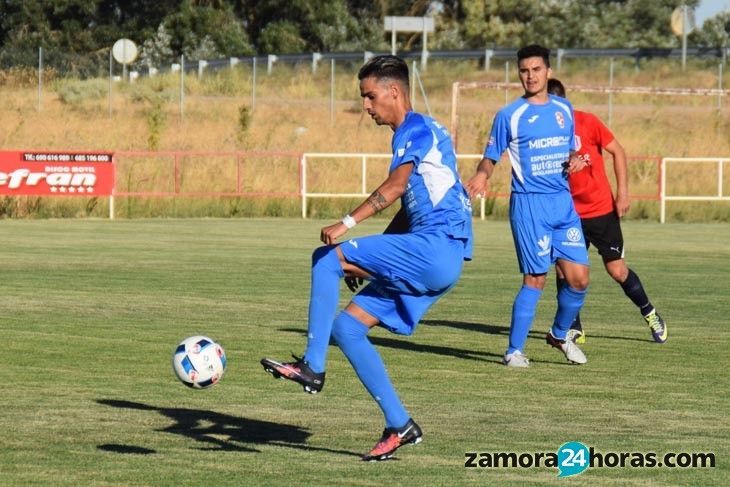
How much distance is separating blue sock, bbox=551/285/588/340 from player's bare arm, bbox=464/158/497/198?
4.48 ft

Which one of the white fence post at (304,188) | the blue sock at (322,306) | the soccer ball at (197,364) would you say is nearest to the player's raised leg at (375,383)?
the blue sock at (322,306)

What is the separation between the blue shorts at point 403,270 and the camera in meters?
7.73

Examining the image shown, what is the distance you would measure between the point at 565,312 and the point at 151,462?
534cm

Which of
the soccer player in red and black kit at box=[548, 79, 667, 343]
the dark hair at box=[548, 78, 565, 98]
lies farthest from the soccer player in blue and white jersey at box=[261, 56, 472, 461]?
the soccer player in red and black kit at box=[548, 79, 667, 343]

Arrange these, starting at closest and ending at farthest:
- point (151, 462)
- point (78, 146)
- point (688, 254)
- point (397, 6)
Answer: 1. point (151, 462)
2. point (688, 254)
3. point (78, 146)
4. point (397, 6)

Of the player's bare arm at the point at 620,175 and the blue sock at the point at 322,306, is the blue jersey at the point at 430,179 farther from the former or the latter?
the player's bare arm at the point at 620,175

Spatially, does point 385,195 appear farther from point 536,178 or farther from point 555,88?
point 555,88

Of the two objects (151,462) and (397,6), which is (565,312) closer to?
(151,462)

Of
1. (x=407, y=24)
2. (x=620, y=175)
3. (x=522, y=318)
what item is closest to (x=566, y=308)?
(x=522, y=318)

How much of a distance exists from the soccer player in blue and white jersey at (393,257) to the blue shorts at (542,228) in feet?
11.9

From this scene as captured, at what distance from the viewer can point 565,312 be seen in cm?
1224

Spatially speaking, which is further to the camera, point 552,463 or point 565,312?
point 565,312

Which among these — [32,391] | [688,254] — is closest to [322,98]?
[688,254]

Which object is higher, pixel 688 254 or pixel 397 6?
pixel 397 6
